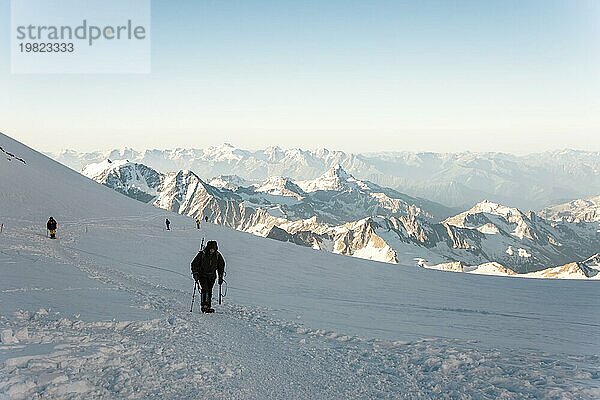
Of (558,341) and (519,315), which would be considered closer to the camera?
(558,341)

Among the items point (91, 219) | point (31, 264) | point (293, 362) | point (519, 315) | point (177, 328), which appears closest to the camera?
point (293, 362)

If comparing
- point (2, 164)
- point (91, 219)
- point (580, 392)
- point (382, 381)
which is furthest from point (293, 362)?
point (2, 164)

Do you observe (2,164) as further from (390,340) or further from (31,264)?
(390,340)

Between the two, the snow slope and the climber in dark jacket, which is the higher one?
the climber in dark jacket

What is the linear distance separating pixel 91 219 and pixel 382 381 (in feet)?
137

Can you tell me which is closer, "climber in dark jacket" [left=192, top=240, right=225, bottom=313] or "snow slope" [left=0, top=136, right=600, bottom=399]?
"snow slope" [left=0, top=136, right=600, bottom=399]

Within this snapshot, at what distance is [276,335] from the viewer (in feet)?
37.9

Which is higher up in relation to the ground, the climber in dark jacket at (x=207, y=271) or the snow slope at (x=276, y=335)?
the climber in dark jacket at (x=207, y=271)

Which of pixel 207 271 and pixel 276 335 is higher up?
pixel 207 271

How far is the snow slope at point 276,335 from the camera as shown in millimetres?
7840

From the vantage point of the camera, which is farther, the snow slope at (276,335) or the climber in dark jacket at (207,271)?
the climber in dark jacket at (207,271)

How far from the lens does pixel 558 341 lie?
1189 cm

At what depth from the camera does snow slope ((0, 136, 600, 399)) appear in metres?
7.84

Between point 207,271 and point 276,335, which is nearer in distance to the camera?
point 276,335
